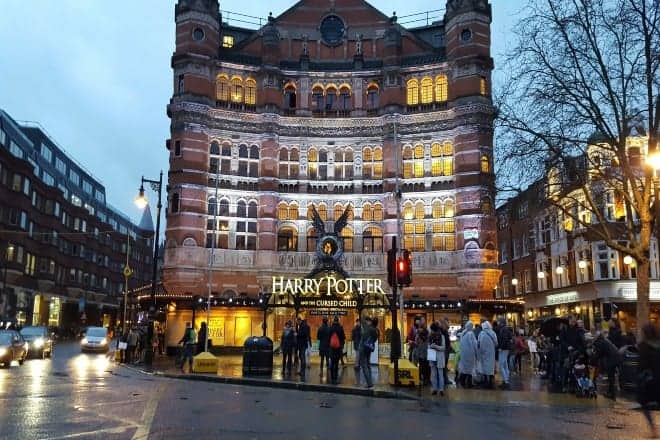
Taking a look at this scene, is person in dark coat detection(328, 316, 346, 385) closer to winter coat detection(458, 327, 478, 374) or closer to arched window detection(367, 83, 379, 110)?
winter coat detection(458, 327, 478, 374)

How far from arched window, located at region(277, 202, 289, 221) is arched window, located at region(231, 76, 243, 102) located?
29.3 feet

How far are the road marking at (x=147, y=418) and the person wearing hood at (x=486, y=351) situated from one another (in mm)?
9461

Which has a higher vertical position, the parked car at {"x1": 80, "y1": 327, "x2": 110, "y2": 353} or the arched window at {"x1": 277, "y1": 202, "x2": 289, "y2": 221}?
the arched window at {"x1": 277, "y1": 202, "x2": 289, "y2": 221}

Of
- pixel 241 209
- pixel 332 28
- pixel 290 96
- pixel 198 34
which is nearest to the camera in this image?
pixel 241 209

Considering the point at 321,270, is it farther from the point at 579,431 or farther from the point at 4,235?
the point at 4,235

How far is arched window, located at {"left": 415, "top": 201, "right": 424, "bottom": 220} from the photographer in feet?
156

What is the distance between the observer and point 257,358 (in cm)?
2236

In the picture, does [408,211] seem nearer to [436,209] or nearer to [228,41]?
[436,209]

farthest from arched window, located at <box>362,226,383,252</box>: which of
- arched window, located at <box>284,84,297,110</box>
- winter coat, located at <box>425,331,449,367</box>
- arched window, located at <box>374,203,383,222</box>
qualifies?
winter coat, located at <box>425,331,449,367</box>

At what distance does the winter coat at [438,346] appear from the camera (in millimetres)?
16891

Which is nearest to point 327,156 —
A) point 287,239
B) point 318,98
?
point 318,98

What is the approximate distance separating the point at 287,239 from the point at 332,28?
1825 centimetres

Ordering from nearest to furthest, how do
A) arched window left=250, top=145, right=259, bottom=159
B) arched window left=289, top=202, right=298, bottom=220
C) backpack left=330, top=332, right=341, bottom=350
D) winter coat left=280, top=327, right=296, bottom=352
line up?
backpack left=330, top=332, right=341, bottom=350, winter coat left=280, top=327, right=296, bottom=352, arched window left=289, top=202, right=298, bottom=220, arched window left=250, top=145, right=259, bottom=159

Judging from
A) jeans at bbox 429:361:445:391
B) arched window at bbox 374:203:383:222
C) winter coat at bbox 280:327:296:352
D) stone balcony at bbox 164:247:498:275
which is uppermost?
arched window at bbox 374:203:383:222
